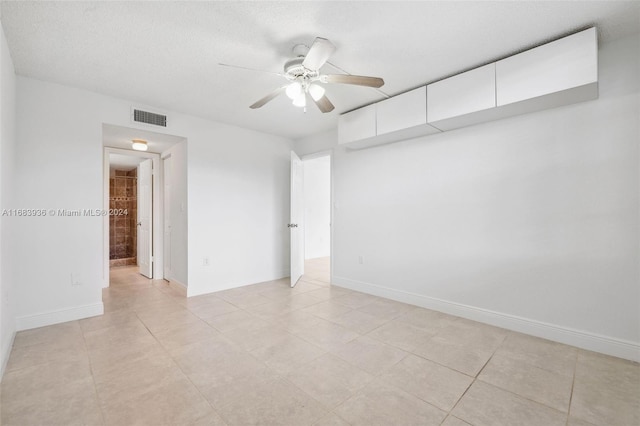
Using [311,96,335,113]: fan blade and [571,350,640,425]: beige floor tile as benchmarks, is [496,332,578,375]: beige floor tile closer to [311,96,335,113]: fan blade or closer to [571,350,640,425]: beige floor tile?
[571,350,640,425]: beige floor tile

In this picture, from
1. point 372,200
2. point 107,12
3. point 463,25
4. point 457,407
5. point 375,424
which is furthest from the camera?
point 372,200

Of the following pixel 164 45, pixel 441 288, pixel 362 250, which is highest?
pixel 164 45

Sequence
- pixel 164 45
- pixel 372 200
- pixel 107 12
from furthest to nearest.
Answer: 1. pixel 372 200
2. pixel 164 45
3. pixel 107 12

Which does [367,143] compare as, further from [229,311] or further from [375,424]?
[375,424]

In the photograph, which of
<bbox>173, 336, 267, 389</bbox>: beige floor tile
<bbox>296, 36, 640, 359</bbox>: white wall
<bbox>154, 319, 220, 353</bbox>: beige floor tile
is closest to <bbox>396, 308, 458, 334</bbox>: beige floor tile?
<bbox>296, 36, 640, 359</bbox>: white wall

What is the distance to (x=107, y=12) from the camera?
1.96m

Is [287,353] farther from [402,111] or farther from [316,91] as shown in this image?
[402,111]

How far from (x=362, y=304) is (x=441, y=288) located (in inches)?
39.3

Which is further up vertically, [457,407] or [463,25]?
[463,25]

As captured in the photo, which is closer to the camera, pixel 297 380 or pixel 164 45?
pixel 297 380

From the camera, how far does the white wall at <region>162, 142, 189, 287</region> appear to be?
412 cm

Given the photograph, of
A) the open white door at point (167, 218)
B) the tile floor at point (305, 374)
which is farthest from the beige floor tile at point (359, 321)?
the open white door at point (167, 218)

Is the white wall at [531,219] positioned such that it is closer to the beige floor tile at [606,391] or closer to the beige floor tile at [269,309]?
the beige floor tile at [606,391]

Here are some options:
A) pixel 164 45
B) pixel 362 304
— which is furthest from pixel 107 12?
pixel 362 304
